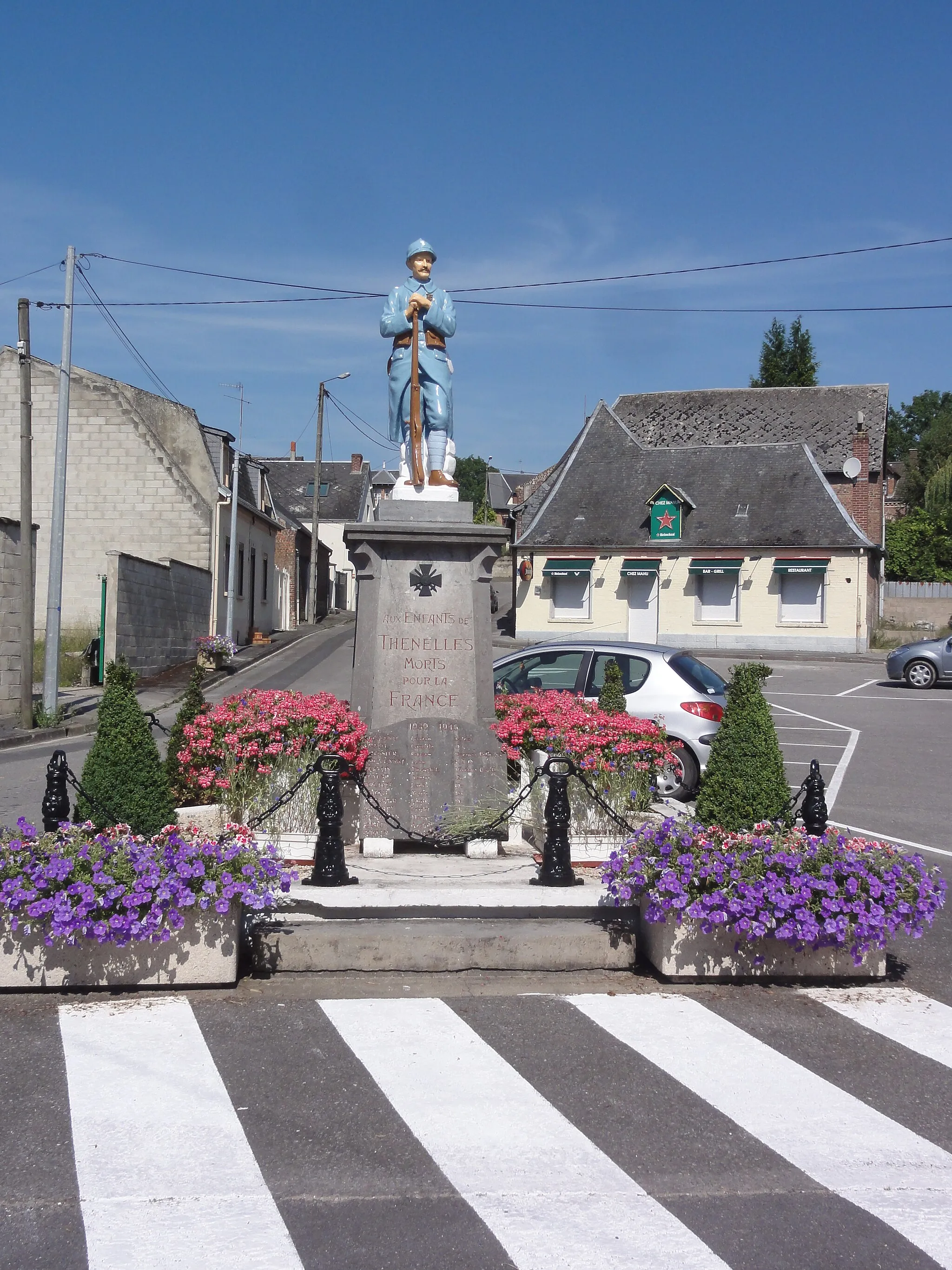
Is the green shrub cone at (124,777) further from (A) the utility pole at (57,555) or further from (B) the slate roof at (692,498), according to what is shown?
(B) the slate roof at (692,498)

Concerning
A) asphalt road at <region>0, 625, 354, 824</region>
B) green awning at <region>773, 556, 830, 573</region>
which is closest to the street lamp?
asphalt road at <region>0, 625, 354, 824</region>

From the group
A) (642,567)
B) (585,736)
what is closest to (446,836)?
(585,736)

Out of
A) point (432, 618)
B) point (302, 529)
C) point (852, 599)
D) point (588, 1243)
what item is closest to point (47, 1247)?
point (588, 1243)

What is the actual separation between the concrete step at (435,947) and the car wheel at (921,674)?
21.5m

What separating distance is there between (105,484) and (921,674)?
860 inches

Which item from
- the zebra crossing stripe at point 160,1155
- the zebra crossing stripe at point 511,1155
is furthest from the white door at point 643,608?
the zebra crossing stripe at point 160,1155

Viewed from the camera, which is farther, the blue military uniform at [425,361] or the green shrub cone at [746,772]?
the blue military uniform at [425,361]

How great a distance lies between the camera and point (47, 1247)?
3.41 m

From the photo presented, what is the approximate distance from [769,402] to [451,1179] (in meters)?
45.5

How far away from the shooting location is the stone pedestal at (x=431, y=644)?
27.4 ft

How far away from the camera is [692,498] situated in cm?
3994

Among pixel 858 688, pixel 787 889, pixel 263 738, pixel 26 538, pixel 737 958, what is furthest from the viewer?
pixel 858 688

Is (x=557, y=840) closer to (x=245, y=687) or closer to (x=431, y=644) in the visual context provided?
(x=431, y=644)

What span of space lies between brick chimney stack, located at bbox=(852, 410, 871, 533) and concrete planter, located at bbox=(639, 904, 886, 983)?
121ft
